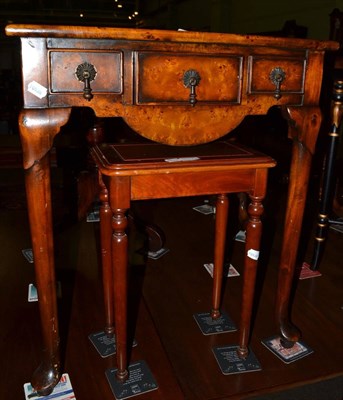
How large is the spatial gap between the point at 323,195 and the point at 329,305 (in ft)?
1.52

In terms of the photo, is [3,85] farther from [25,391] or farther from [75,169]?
[25,391]

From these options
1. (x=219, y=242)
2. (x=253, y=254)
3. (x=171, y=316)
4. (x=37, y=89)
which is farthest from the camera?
(x=171, y=316)

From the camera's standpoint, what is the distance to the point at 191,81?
3.67ft

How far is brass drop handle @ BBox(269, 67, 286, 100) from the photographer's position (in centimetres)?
120

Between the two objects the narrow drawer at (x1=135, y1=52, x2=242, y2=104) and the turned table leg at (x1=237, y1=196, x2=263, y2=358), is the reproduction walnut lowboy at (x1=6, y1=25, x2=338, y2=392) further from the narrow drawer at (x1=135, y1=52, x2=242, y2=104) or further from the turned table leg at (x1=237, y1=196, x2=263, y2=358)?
the turned table leg at (x1=237, y1=196, x2=263, y2=358)

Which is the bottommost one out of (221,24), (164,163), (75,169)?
(75,169)

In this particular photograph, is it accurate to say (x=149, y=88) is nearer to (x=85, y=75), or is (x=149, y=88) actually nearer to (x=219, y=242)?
(x=85, y=75)

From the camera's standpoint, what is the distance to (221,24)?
750 cm

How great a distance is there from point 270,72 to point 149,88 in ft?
1.12

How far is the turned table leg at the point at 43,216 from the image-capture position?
1.05 meters

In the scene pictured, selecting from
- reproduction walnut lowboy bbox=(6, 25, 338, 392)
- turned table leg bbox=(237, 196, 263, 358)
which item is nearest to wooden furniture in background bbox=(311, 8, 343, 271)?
reproduction walnut lowboy bbox=(6, 25, 338, 392)

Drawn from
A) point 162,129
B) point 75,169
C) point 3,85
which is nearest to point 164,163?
point 162,129

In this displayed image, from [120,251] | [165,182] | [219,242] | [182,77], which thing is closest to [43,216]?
[120,251]

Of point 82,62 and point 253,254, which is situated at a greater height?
point 82,62
